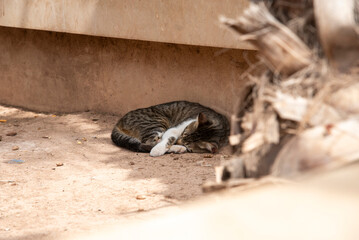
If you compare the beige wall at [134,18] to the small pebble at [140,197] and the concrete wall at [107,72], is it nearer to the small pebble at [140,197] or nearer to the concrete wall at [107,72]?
the concrete wall at [107,72]

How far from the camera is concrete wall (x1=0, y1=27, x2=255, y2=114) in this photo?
608 cm

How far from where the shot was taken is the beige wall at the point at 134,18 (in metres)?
5.40

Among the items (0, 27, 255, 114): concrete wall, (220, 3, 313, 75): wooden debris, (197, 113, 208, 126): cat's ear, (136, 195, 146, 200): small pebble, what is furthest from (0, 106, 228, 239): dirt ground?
(220, 3, 313, 75): wooden debris

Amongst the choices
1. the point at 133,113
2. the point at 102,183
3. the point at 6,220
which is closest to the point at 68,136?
the point at 133,113

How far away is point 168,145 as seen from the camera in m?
5.73

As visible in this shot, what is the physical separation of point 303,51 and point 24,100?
21.5 ft

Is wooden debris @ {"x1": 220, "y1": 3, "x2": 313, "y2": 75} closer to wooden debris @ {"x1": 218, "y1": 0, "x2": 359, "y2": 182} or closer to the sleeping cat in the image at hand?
wooden debris @ {"x1": 218, "y1": 0, "x2": 359, "y2": 182}

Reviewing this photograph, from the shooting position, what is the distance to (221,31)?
5352 millimetres

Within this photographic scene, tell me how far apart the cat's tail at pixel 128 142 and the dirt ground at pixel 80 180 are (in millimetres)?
79

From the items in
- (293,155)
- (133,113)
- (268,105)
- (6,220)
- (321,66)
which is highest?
(321,66)

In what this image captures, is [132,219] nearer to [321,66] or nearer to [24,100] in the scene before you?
[321,66]

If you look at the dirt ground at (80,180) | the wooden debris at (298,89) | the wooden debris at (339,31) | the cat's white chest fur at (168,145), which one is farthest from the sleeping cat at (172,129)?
the wooden debris at (339,31)

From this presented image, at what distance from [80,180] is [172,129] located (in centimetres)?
181

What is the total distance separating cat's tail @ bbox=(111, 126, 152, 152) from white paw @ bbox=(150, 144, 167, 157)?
17 cm
